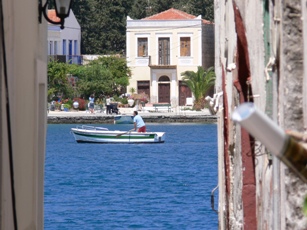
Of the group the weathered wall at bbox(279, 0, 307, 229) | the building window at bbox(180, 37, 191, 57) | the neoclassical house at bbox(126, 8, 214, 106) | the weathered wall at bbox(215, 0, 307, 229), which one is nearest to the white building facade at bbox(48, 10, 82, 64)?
the neoclassical house at bbox(126, 8, 214, 106)

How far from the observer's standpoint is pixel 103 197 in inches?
1481

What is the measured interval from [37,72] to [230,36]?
416cm

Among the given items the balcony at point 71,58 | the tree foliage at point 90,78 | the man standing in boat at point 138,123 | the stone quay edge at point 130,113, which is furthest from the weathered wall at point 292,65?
the balcony at point 71,58

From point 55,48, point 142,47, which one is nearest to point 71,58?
point 55,48

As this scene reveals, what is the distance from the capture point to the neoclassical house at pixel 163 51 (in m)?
86.2

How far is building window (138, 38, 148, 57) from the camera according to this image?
285 feet

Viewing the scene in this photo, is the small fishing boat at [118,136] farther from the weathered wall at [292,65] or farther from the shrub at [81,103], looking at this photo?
the weathered wall at [292,65]

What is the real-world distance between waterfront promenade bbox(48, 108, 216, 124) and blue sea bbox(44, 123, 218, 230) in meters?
2.02

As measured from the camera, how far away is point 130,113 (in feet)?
265

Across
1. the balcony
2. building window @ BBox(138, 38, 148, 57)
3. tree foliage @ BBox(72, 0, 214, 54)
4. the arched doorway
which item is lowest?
the arched doorway

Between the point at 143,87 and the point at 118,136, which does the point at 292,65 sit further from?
the point at 143,87

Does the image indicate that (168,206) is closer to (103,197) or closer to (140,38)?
(103,197)

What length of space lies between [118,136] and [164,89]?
25.8 m

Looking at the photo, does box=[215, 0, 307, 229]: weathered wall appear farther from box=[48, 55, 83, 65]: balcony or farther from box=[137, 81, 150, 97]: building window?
box=[48, 55, 83, 65]: balcony
